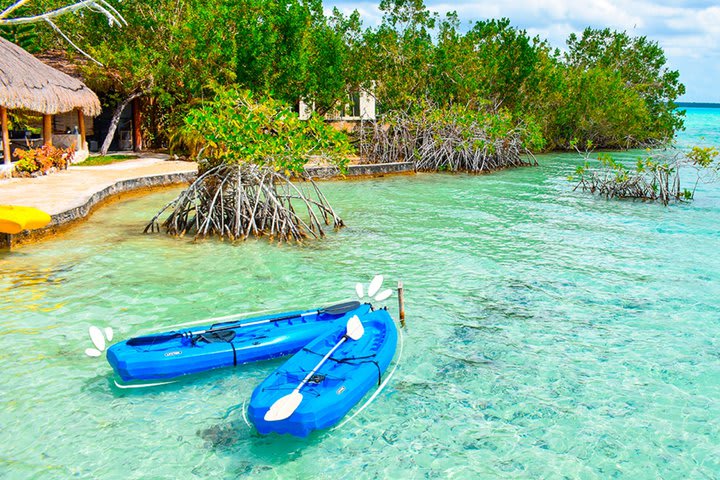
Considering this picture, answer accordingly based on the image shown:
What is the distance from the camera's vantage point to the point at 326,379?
5543 mm

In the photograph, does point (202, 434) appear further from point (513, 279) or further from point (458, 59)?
point (458, 59)

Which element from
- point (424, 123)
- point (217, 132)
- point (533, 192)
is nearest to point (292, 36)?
point (424, 123)

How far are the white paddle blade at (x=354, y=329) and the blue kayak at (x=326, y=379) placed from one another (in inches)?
1.1

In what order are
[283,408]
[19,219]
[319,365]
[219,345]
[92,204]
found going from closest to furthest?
1. [283,408]
2. [319,365]
3. [219,345]
4. [19,219]
5. [92,204]

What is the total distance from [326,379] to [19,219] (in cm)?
705

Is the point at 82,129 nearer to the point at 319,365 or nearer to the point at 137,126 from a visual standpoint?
the point at 137,126

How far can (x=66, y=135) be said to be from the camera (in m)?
20.7

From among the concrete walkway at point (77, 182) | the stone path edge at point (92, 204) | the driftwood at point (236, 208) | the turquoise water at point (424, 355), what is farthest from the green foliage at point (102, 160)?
the driftwood at point (236, 208)

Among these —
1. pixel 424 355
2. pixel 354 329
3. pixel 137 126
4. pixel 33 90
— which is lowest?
pixel 424 355

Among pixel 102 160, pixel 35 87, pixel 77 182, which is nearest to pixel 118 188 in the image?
pixel 77 182

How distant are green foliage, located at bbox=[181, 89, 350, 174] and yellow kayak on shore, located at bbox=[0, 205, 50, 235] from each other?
291 cm

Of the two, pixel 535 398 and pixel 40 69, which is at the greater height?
pixel 40 69

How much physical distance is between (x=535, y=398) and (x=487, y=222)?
886 centimetres

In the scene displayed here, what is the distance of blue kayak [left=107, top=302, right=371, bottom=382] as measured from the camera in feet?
19.7
